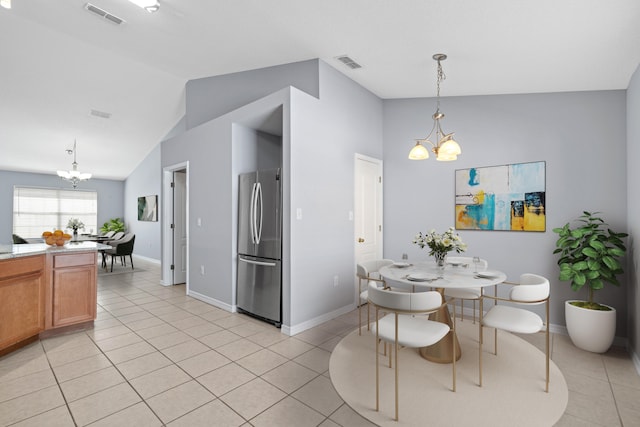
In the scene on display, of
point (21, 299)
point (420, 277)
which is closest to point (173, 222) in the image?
point (21, 299)

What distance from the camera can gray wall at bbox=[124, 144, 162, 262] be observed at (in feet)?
27.9

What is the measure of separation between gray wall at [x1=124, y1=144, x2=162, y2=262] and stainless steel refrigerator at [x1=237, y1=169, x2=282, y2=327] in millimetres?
5056

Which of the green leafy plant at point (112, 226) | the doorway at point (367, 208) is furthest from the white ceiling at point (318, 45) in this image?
the green leafy plant at point (112, 226)

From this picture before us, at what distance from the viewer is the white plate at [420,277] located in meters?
2.46

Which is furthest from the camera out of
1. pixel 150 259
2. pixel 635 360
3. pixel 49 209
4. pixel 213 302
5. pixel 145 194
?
A: pixel 49 209

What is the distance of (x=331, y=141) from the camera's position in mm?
3879

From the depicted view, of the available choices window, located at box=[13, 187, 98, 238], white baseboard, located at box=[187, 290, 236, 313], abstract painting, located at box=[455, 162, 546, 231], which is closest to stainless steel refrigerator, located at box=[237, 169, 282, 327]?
white baseboard, located at box=[187, 290, 236, 313]

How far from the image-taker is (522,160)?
12.1 feet

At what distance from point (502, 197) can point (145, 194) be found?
30.0 ft

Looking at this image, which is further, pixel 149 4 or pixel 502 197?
pixel 502 197

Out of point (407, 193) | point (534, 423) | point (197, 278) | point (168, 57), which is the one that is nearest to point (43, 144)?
point (168, 57)

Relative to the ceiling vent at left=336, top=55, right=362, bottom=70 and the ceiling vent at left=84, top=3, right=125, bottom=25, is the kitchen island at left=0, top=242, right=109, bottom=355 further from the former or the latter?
the ceiling vent at left=336, top=55, right=362, bottom=70

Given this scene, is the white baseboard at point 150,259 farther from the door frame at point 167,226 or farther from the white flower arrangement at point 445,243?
the white flower arrangement at point 445,243

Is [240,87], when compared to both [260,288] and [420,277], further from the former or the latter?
[420,277]
